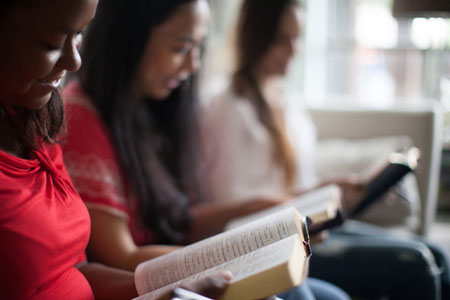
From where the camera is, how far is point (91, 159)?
1166mm

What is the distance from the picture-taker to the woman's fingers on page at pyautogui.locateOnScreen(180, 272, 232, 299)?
28.3 inches

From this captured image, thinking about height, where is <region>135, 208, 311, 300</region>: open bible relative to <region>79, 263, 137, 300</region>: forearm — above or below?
above

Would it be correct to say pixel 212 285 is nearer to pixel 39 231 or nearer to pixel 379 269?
pixel 39 231

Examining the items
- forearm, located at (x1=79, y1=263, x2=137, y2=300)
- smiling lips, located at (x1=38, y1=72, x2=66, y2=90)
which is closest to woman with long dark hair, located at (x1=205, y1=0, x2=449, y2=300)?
forearm, located at (x1=79, y1=263, x2=137, y2=300)

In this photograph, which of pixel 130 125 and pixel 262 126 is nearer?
pixel 130 125

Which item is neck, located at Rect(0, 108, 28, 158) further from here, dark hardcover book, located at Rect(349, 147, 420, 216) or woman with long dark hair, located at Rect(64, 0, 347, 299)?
dark hardcover book, located at Rect(349, 147, 420, 216)

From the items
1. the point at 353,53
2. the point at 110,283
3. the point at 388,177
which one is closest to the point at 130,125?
the point at 110,283

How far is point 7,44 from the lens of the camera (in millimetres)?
670

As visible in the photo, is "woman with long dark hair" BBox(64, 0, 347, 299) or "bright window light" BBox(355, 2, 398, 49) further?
"bright window light" BBox(355, 2, 398, 49)

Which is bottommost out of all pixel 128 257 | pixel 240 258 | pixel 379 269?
pixel 379 269

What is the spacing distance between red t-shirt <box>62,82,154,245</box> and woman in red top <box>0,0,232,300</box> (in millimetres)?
201

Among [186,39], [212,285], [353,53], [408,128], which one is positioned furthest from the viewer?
[353,53]

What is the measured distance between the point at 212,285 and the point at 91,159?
0.55 meters

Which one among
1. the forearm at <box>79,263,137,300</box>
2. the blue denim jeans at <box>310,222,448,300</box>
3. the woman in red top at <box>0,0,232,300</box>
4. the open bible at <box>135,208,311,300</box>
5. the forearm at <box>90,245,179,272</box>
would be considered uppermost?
the woman in red top at <box>0,0,232,300</box>
